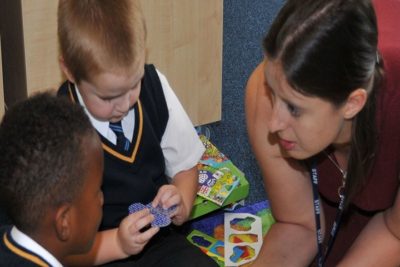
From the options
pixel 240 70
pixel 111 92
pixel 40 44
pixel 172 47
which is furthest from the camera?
pixel 240 70

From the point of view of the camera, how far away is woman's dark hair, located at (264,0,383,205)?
1.05 m

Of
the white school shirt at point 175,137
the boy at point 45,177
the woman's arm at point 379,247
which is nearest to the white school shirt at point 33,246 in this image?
the boy at point 45,177

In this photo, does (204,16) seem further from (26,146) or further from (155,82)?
(26,146)

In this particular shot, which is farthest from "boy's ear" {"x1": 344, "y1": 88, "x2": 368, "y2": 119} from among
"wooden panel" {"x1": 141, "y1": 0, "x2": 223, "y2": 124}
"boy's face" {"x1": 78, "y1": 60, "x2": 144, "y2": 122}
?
"wooden panel" {"x1": 141, "y1": 0, "x2": 223, "y2": 124}

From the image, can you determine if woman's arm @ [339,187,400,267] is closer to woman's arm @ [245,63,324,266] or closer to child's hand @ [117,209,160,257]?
woman's arm @ [245,63,324,266]

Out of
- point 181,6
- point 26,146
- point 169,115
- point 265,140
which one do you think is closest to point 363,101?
point 265,140

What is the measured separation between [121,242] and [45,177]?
13.9 inches

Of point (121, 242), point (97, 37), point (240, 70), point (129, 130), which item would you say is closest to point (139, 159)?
point (129, 130)

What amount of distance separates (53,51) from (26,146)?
0.55 m

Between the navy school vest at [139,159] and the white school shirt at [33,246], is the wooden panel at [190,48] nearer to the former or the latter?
the navy school vest at [139,159]

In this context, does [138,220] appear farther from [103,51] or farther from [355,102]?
[355,102]

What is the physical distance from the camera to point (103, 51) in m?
1.21

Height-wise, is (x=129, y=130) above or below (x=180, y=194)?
above

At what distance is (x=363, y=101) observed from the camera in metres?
1.12
